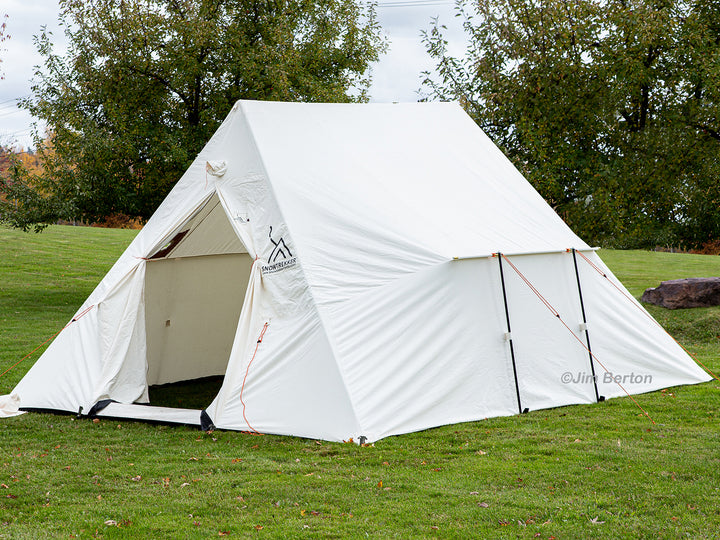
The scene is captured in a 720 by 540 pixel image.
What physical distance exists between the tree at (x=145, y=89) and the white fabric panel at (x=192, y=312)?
4.12 meters

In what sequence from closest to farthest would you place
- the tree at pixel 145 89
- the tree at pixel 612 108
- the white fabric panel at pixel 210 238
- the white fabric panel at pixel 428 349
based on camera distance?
the white fabric panel at pixel 428 349, the white fabric panel at pixel 210 238, the tree at pixel 612 108, the tree at pixel 145 89

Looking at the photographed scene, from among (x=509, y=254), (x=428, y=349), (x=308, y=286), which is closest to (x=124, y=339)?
(x=308, y=286)

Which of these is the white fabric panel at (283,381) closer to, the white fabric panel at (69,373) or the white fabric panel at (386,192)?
the white fabric panel at (386,192)

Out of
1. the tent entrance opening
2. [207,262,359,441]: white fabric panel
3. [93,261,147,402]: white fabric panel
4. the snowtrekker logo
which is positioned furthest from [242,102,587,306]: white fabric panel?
the tent entrance opening

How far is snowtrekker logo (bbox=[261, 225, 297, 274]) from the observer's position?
696 centimetres

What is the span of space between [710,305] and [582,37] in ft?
15.4

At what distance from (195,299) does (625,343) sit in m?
5.13

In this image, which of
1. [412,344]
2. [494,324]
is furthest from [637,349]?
[412,344]

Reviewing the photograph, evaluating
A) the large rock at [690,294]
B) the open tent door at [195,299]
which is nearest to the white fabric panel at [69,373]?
the open tent door at [195,299]

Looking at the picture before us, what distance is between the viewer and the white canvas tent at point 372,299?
21.6 ft

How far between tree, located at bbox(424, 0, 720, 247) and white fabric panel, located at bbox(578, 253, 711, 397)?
12.9 feet

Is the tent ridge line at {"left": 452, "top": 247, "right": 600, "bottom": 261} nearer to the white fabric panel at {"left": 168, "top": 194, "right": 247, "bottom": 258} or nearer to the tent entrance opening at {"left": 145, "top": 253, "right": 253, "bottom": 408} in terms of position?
the white fabric panel at {"left": 168, "top": 194, "right": 247, "bottom": 258}

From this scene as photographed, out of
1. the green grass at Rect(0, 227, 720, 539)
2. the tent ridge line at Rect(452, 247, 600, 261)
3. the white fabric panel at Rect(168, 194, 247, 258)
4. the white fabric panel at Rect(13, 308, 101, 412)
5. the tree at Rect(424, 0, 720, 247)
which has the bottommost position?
the green grass at Rect(0, 227, 720, 539)

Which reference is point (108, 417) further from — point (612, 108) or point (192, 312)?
point (612, 108)
